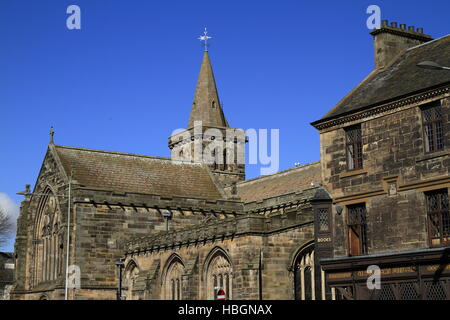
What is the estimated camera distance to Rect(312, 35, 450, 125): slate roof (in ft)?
88.6

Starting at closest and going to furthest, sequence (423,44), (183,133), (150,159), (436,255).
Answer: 1. (436,255)
2. (423,44)
3. (150,159)
4. (183,133)

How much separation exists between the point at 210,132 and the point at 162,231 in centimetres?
3246

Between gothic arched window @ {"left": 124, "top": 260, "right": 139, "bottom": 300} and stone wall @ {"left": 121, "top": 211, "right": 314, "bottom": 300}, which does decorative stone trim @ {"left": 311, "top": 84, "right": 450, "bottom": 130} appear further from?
gothic arched window @ {"left": 124, "top": 260, "right": 139, "bottom": 300}

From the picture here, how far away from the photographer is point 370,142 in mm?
28094

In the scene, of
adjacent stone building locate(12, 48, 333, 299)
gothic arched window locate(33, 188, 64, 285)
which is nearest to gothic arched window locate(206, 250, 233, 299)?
adjacent stone building locate(12, 48, 333, 299)

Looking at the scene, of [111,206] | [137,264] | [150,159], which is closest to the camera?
[137,264]

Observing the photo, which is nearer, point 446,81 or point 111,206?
point 446,81

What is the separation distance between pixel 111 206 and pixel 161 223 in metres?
3.75

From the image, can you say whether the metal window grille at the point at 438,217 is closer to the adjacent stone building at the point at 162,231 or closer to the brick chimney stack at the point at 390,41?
the adjacent stone building at the point at 162,231

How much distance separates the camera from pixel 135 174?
55.8 meters

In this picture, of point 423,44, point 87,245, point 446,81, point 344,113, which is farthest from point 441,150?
point 87,245

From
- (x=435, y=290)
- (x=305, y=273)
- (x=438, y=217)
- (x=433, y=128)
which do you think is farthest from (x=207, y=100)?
(x=435, y=290)

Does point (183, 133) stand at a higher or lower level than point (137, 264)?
higher
